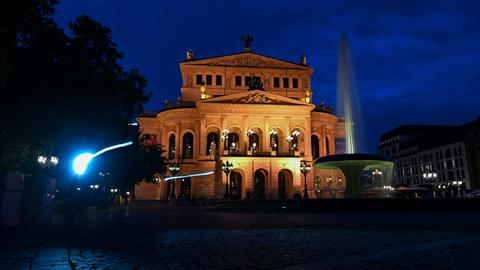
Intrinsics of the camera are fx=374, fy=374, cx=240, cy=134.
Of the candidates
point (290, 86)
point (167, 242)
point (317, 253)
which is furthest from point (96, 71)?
point (290, 86)

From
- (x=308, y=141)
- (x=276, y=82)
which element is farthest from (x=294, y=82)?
(x=308, y=141)

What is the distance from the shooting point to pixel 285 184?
2067 inches

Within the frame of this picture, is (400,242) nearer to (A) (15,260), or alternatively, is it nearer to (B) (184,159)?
(A) (15,260)

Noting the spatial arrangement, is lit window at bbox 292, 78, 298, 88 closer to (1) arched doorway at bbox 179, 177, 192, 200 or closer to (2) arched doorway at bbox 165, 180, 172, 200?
(1) arched doorway at bbox 179, 177, 192, 200

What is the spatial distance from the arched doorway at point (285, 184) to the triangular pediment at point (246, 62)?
1751cm

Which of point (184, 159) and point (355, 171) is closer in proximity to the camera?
point (355, 171)

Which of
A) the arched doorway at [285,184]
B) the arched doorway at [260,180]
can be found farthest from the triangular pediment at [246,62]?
the arched doorway at [285,184]

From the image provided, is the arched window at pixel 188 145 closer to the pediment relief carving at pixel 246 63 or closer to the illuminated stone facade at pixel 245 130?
the illuminated stone facade at pixel 245 130

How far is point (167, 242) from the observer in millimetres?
8086

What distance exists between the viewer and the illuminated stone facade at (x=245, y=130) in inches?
1901

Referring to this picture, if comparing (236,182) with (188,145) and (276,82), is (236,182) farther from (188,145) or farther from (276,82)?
(276,82)

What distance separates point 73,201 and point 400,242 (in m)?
13.3

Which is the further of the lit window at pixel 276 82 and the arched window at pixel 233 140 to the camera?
the lit window at pixel 276 82

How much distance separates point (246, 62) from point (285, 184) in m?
19.9
